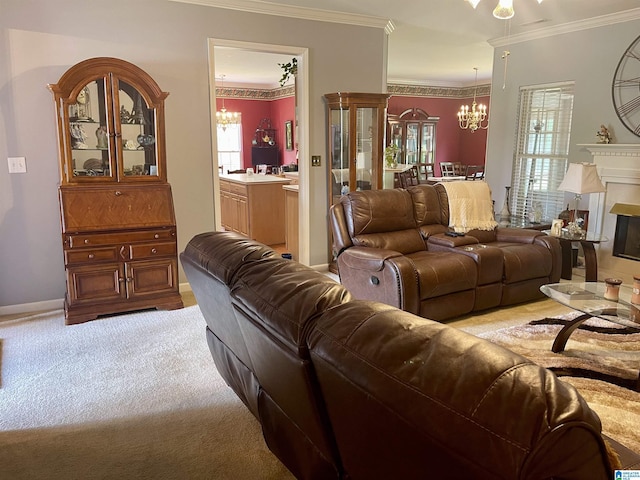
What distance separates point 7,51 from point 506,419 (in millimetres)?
4298

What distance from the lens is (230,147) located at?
440 inches

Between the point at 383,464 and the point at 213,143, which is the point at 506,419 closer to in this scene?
the point at 383,464

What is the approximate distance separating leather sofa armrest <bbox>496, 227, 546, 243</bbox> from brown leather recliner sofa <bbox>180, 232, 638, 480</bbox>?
319 cm

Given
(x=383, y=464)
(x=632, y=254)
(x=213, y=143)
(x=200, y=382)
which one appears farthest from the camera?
(x=632, y=254)

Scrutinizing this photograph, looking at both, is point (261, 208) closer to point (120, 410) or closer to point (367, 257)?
point (367, 257)

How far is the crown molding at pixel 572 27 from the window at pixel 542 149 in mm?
569

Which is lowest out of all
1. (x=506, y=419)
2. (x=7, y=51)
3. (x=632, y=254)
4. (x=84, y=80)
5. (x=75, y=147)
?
(x=632, y=254)

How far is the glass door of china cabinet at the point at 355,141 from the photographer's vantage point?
4965 millimetres

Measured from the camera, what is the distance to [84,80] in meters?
3.61

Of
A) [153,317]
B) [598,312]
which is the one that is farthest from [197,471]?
[598,312]

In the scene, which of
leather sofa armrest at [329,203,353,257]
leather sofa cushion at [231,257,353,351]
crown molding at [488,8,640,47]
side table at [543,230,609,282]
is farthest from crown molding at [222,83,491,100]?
leather sofa cushion at [231,257,353,351]

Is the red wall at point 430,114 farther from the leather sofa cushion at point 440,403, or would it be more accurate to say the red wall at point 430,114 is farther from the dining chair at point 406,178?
the leather sofa cushion at point 440,403

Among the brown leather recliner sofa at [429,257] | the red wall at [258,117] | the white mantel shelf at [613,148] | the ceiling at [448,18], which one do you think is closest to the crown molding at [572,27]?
the ceiling at [448,18]

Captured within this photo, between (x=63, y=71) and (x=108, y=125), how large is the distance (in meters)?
0.60
